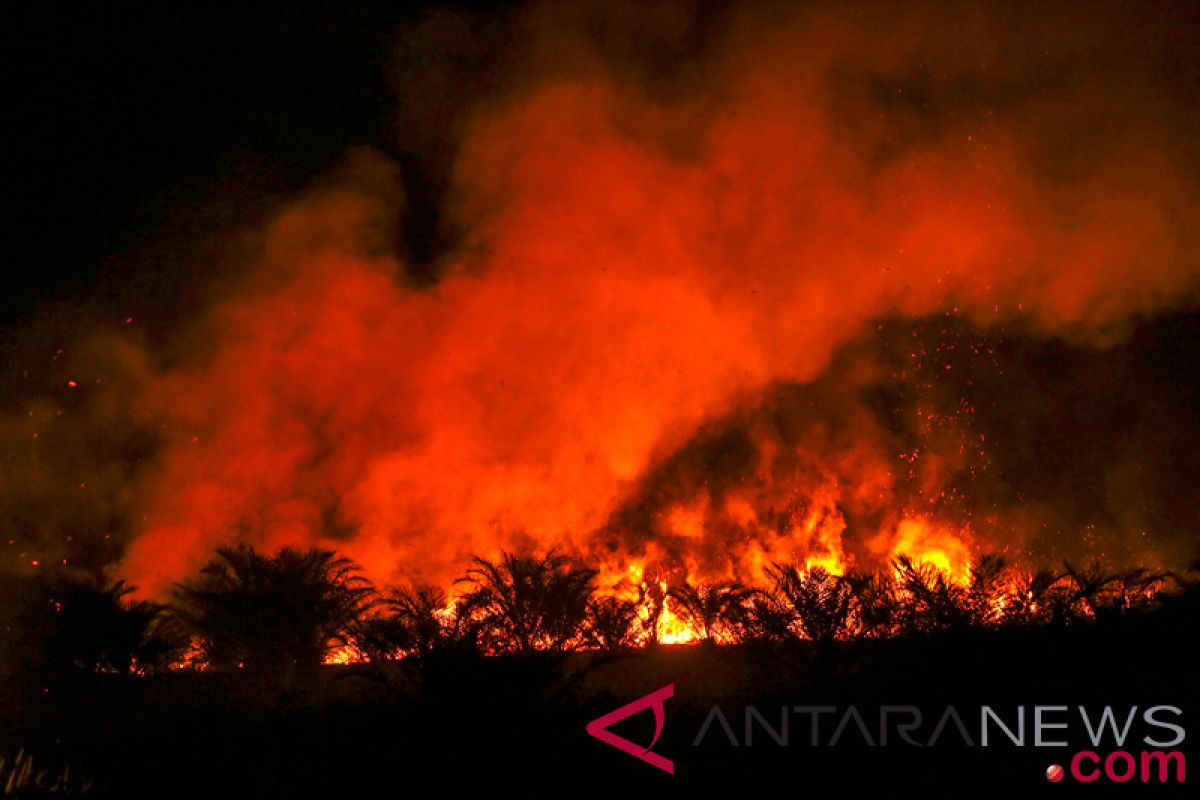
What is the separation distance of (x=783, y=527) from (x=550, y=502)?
422 centimetres

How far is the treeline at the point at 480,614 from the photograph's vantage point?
9117mm

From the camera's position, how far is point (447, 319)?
16.0 meters

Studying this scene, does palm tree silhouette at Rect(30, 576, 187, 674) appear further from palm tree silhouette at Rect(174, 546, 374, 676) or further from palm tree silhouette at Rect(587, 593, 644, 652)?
palm tree silhouette at Rect(587, 593, 644, 652)

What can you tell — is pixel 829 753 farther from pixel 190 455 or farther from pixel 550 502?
pixel 190 455

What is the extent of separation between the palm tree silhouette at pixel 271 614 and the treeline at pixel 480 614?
12mm

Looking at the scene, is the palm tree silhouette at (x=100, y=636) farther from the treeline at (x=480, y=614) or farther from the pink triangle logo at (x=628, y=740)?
the pink triangle logo at (x=628, y=740)

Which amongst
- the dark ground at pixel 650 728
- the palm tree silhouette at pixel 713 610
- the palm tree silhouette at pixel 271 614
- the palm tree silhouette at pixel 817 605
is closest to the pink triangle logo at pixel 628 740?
the dark ground at pixel 650 728

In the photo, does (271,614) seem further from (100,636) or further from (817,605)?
(817,605)

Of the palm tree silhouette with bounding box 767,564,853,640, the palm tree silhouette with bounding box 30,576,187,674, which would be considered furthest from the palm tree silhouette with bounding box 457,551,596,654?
the palm tree silhouette with bounding box 30,576,187,674

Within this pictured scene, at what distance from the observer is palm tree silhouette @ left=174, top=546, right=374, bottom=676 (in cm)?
985

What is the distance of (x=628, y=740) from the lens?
259 inches

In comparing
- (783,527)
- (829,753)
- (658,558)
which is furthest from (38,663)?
(783,527)

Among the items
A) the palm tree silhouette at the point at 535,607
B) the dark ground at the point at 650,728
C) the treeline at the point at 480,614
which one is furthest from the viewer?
the palm tree silhouette at the point at 535,607

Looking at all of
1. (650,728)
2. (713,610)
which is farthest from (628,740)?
(713,610)
